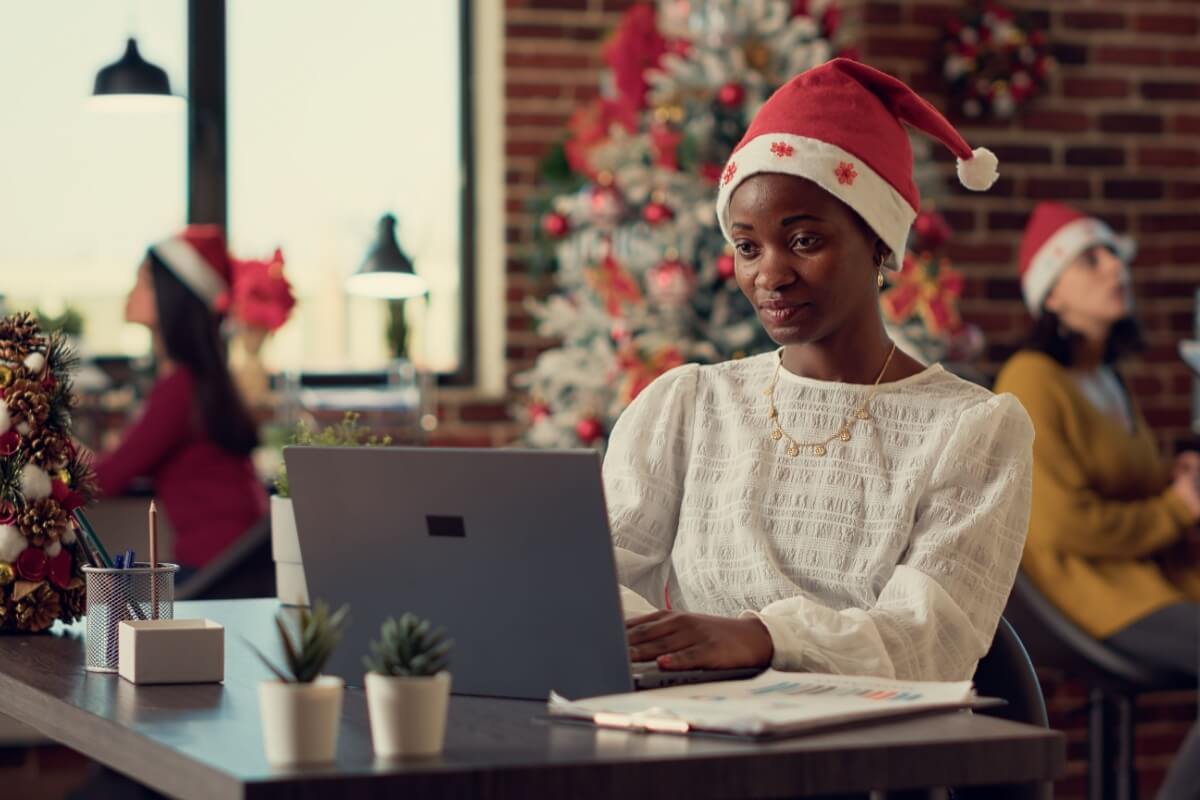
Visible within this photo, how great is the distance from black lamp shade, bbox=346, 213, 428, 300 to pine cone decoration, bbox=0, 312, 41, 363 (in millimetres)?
2476

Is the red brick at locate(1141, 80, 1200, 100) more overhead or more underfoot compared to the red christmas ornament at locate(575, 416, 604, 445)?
more overhead

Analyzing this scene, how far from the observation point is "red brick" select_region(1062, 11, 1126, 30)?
495 cm

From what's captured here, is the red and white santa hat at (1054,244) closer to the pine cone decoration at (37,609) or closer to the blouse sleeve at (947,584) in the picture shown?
the blouse sleeve at (947,584)

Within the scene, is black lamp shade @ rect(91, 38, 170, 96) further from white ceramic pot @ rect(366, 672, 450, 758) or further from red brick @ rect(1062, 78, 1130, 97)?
white ceramic pot @ rect(366, 672, 450, 758)

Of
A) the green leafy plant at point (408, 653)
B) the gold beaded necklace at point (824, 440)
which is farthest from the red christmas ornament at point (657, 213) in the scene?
the green leafy plant at point (408, 653)

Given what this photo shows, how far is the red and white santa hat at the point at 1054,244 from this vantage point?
4.34m

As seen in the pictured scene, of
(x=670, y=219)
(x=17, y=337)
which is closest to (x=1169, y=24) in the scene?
(x=670, y=219)

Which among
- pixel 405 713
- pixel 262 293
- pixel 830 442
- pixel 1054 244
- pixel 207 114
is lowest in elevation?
pixel 405 713

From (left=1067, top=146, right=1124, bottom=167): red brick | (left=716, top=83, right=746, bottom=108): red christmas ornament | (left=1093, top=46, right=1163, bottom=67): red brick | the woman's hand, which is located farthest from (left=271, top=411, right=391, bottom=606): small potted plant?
(left=1093, top=46, right=1163, bottom=67): red brick

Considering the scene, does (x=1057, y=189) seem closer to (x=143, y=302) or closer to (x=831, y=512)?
(x=143, y=302)

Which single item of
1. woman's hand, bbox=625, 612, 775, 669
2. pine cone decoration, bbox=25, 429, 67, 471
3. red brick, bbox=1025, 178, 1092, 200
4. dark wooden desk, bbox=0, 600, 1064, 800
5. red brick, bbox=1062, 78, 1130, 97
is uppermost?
red brick, bbox=1062, 78, 1130, 97

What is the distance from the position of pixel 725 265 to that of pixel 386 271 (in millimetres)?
861

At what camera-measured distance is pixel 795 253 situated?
5.96ft

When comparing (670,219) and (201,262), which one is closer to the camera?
(670,219)
